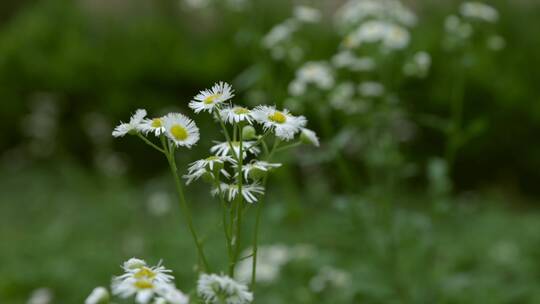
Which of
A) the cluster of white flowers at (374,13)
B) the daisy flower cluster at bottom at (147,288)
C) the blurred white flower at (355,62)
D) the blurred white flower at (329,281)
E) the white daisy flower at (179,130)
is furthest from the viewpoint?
the cluster of white flowers at (374,13)

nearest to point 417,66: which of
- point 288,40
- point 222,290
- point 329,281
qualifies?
point 288,40

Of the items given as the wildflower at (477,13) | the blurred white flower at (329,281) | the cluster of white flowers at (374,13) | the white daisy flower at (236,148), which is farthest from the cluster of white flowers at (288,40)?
the white daisy flower at (236,148)

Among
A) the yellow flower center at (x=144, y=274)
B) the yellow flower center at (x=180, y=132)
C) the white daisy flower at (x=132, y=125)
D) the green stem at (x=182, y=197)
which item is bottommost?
the yellow flower center at (x=144, y=274)

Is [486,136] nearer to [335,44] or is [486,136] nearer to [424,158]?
[424,158]

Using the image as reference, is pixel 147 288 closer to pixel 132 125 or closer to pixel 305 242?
pixel 132 125

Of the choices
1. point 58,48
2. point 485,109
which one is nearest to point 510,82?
point 485,109

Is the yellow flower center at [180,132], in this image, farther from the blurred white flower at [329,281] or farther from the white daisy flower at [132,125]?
the blurred white flower at [329,281]

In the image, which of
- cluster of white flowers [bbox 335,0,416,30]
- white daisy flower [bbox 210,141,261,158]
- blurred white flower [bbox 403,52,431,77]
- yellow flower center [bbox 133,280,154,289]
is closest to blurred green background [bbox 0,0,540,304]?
blurred white flower [bbox 403,52,431,77]
